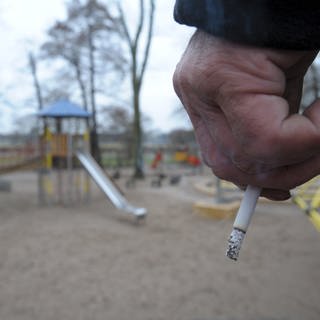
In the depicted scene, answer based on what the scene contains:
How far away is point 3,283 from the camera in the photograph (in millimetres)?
2986

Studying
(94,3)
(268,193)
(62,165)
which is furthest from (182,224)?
(94,3)

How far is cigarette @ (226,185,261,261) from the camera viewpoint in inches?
17.4

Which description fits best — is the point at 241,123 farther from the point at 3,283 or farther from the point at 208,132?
the point at 3,283

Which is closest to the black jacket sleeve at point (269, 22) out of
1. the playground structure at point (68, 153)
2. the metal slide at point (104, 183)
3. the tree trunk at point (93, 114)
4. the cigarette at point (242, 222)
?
the cigarette at point (242, 222)

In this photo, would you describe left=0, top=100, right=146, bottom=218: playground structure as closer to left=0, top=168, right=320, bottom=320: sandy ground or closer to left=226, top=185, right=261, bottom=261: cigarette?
left=0, top=168, right=320, bottom=320: sandy ground

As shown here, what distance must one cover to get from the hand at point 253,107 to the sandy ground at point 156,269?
208 centimetres

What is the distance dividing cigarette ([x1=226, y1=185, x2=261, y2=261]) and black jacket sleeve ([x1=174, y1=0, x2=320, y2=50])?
17 cm

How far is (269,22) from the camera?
38cm

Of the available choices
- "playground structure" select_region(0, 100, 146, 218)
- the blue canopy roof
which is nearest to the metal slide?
"playground structure" select_region(0, 100, 146, 218)

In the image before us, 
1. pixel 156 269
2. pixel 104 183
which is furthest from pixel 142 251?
pixel 104 183

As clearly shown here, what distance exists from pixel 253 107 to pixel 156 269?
3055 millimetres

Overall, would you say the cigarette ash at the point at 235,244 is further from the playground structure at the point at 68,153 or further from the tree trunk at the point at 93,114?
the tree trunk at the point at 93,114

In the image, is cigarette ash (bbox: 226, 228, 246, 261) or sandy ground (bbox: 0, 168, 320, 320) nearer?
cigarette ash (bbox: 226, 228, 246, 261)

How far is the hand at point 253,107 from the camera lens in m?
0.38
